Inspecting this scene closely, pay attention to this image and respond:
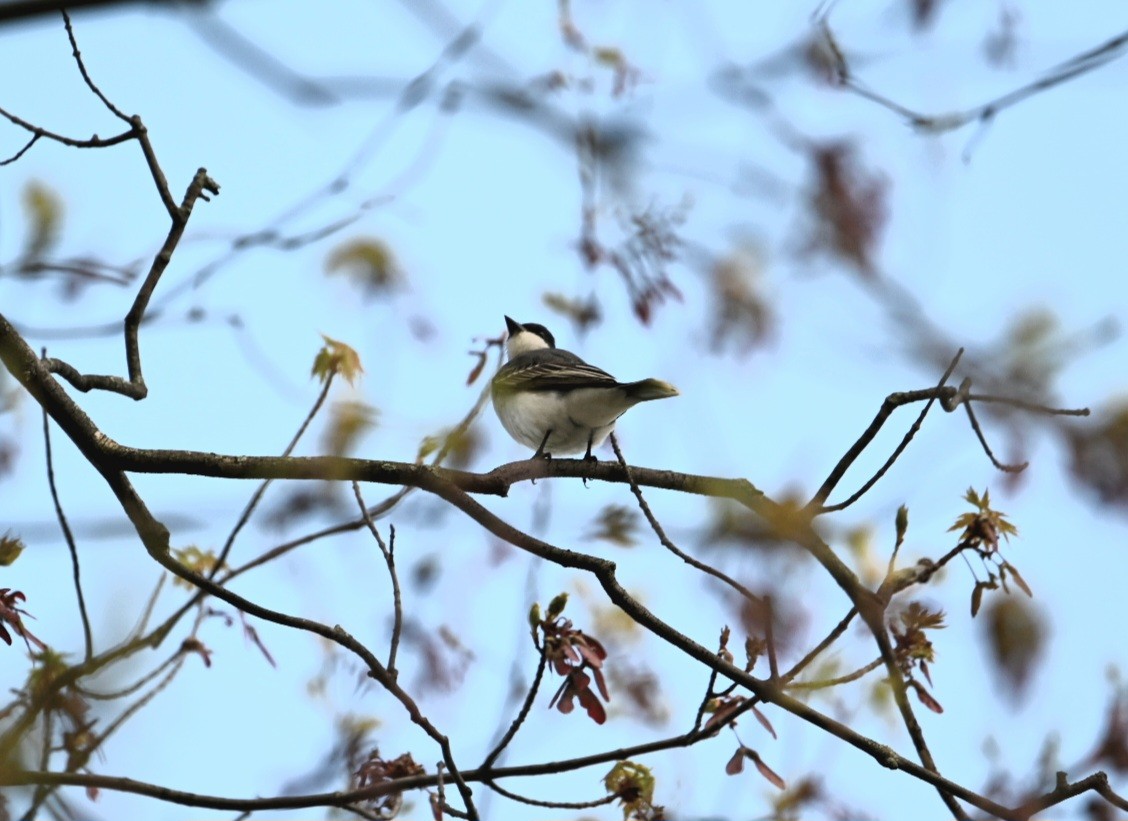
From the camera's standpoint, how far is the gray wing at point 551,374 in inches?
264

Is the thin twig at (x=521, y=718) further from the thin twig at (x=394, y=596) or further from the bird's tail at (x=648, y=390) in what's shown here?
the bird's tail at (x=648, y=390)

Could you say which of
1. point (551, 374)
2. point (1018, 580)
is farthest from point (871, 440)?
point (551, 374)

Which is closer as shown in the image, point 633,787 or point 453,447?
point 633,787

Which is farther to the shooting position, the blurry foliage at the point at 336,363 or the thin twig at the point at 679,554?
the blurry foliage at the point at 336,363

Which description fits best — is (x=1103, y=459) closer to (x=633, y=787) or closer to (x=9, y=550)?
(x=633, y=787)

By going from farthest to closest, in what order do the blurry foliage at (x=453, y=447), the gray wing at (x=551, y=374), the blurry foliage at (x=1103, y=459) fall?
the gray wing at (x=551, y=374)
the blurry foliage at (x=453, y=447)
the blurry foliage at (x=1103, y=459)

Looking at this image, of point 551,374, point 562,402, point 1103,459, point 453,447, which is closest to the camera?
point 1103,459

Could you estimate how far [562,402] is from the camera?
22.8ft

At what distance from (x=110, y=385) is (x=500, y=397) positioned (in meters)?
3.63

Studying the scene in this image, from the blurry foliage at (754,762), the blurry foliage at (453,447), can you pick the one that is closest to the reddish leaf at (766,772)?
the blurry foliage at (754,762)

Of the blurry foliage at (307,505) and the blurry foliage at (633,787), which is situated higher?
the blurry foliage at (307,505)

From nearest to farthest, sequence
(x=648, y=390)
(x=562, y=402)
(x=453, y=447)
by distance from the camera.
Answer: (x=453, y=447), (x=648, y=390), (x=562, y=402)

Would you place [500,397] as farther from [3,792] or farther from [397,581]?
[3,792]

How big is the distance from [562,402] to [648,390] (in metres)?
0.86
